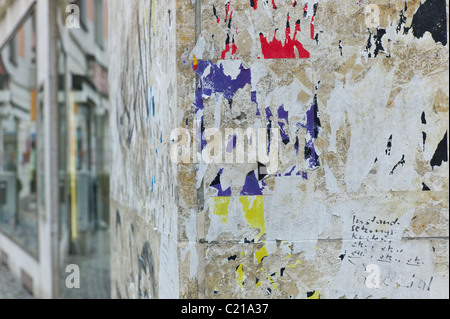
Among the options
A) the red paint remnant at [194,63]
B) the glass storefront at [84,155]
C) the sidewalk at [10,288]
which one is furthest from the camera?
the glass storefront at [84,155]

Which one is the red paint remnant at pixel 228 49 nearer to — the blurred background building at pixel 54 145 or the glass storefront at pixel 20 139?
the blurred background building at pixel 54 145

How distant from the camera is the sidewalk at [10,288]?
772 cm

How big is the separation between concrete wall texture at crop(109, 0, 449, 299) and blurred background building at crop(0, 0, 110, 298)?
490 cm

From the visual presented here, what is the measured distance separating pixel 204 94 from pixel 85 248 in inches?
320

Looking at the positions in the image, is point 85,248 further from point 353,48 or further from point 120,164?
point 353,48

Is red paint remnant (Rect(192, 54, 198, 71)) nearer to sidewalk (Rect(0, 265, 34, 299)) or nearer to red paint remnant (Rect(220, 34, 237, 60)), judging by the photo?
red paint remnant (Rect(220, 34, 237, 60))

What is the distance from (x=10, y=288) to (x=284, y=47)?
24.8 feet

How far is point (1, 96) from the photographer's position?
444 inches

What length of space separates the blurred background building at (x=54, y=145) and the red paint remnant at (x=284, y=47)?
5187 millimetres

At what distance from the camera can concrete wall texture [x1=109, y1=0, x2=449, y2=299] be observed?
2082 mm

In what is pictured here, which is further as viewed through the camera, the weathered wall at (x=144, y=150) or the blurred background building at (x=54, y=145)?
the blurred background building at (x=54, y=145)

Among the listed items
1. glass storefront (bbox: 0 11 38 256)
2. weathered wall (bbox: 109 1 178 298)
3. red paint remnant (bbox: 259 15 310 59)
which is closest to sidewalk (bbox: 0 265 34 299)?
glass storefront (bbox: 0 11 38 256)

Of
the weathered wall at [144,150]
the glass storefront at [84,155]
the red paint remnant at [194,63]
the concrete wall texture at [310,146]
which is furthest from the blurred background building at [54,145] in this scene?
Answer: the red paint remnant at [194,63]
